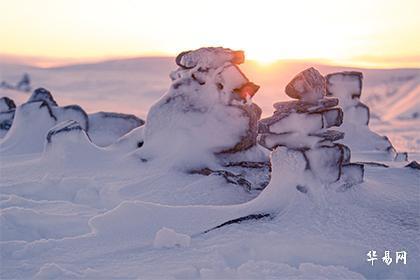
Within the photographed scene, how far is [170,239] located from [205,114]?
9.15 ft

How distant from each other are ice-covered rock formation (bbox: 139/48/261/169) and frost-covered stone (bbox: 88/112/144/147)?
10.1 feet

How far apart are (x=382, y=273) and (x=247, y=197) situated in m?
2.05

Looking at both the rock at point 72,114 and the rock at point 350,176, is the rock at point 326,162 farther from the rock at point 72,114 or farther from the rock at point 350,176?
the rock at point 72,114

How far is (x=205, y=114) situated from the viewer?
278 inches

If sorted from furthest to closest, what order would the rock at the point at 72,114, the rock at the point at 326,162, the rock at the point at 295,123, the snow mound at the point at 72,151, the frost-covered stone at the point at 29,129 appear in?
1. the rock at the point at 72,114
2. the frost-covered stone at the point at 29,129
3. the snow mound at the point at 72,151
4. the rock at the point at 295,123
5. the rock at the point at 326,162

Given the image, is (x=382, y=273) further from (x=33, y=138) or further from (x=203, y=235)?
(x=33, y=138)

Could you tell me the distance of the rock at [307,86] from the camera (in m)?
5.48

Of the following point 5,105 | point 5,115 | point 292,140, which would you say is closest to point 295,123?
point 292,140

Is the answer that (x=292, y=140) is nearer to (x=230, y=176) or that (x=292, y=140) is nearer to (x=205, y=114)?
(x=230, y=176)

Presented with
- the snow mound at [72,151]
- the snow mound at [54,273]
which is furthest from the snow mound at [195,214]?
the snow mound at [72,151]

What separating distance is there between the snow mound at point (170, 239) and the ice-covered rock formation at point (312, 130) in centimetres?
153

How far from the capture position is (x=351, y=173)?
564cm

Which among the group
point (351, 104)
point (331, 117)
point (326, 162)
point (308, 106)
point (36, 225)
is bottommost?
point (36, 225)

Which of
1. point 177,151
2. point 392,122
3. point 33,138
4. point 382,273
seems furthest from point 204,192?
point 392,122
